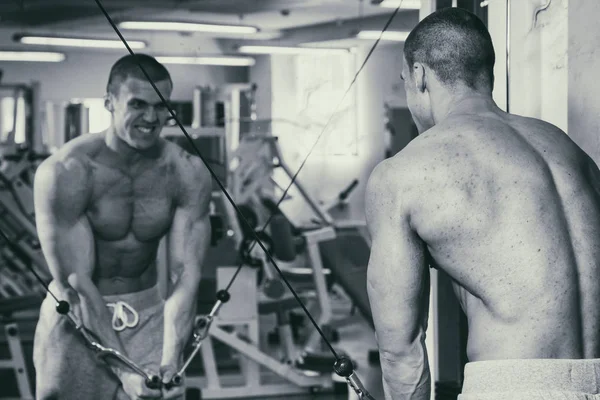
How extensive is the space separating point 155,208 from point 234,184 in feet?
9.74

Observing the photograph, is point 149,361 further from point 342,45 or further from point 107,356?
point 342,45

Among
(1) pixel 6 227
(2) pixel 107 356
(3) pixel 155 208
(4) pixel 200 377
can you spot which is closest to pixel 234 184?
(4) pixel 200 377

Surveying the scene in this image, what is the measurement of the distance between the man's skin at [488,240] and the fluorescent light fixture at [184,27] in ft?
23.1

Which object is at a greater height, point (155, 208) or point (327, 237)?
point (155, 208)

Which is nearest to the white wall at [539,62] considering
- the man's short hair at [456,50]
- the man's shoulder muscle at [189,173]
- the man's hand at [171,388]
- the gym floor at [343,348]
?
the man's short hair at [456,50]

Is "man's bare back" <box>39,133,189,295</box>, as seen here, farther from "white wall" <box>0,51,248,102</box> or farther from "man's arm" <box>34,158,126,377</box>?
"white wall" <box>0,51,248,102</box>

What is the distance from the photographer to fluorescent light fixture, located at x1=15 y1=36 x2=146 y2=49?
846 centimetres

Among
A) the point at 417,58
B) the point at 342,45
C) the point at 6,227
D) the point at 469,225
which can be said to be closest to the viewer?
the point at 469,225

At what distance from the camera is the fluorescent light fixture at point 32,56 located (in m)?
8.66

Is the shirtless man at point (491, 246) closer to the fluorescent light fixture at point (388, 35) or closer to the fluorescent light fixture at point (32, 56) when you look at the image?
the fluorescent light fixture at point (388, 35)

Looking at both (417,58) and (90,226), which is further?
(90,226)

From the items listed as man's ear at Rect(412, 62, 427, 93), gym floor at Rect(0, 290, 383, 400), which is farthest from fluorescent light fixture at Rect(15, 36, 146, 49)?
man's ear at Rect(412, 62, 427, 93)

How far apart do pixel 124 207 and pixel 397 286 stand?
5.06 ft

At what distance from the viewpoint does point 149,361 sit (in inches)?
103
